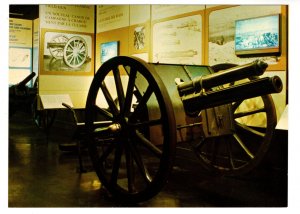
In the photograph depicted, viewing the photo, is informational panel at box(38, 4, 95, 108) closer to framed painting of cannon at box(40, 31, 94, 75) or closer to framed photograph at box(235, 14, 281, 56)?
framed painting of cannon at box(40, 31, 94, 75)

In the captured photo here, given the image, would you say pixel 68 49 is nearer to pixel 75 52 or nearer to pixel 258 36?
pixel 75 52

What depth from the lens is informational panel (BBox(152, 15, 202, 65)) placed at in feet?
14.7

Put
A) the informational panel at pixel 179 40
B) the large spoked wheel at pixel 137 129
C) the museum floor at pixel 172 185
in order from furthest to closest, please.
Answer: the informational panel at pixel 179 40
the museum floor at pixel 172 185
the large spoked wheel at pixel 137 129

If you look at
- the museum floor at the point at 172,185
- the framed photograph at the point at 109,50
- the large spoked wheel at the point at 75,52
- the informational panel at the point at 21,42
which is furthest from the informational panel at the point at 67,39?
the museum floor at the point at 172,185

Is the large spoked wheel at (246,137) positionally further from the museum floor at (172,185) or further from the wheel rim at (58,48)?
the wheel rim at (58,48)

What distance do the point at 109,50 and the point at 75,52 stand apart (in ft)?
2.00

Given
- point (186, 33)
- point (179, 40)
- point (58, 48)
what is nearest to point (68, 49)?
point (58, 48)

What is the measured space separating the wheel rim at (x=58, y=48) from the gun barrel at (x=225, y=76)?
3522 mm

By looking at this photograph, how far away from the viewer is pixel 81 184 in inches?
141

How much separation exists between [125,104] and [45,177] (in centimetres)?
158

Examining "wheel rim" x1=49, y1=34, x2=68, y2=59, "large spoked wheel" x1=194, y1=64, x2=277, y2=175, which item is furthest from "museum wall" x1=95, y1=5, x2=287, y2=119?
"wheel rim" x1=49, y1=34, x2=68, y2=59

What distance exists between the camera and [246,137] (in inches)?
162

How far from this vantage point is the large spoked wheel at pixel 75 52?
6133 mm
